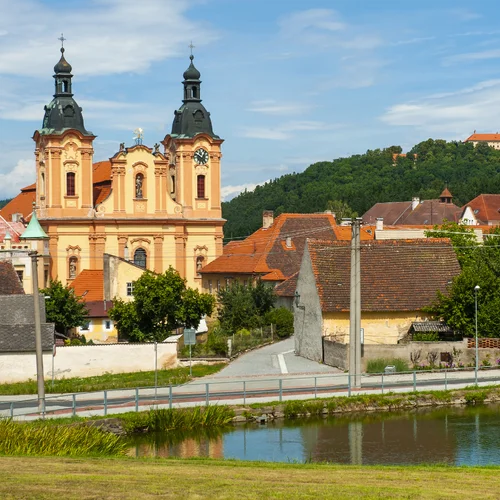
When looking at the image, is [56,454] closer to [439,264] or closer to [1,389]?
[1,389]

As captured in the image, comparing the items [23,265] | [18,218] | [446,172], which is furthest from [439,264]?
[446,172]

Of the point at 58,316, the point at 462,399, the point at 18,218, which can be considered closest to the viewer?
the point at 462,399

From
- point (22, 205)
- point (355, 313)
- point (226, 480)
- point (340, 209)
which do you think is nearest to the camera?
point (226, 480)

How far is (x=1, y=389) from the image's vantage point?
1608 inches

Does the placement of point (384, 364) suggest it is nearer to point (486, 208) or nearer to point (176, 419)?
point (176, 419)

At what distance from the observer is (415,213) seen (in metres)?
128

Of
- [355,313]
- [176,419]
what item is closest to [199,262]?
[355,313]

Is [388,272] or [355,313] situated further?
[388,272]

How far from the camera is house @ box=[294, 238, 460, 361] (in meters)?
47.2

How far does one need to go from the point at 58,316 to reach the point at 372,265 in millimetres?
16725

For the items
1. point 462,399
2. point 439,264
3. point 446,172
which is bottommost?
point 462,399

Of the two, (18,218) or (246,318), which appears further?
(18,218)

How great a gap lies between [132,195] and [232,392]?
48.0 meters

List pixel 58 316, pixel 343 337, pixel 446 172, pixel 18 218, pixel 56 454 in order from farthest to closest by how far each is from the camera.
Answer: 1. pixel 446 172
2. pixel 18 218
3. pixel 58 316
4. pixel 343 337
5. pixel 56 454
